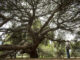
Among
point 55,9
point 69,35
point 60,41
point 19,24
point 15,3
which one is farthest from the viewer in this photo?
point 60,41

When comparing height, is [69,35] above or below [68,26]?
below

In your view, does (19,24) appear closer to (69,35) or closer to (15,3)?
(15,3)

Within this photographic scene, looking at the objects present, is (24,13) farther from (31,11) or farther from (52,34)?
(52,34)

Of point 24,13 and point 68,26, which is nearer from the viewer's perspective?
point 24,13

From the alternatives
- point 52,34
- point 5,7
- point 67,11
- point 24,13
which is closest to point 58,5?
point 67,11

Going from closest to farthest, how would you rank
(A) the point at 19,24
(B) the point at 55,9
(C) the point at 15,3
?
(C) the point at 15,3 → (B) the point at 55,9 → (A) the point at 19,24

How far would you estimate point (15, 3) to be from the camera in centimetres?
262

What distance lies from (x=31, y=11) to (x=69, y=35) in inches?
69.6

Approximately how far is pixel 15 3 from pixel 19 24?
3.20 feet

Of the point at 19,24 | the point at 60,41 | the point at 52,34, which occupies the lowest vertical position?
the point at 60,41

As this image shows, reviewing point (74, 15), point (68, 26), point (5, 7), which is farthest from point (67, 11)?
point (5, 7)

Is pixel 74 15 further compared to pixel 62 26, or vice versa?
pixel 62 26

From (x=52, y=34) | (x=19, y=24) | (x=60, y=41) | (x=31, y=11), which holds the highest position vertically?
(x=31, y=11)

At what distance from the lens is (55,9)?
280cm
